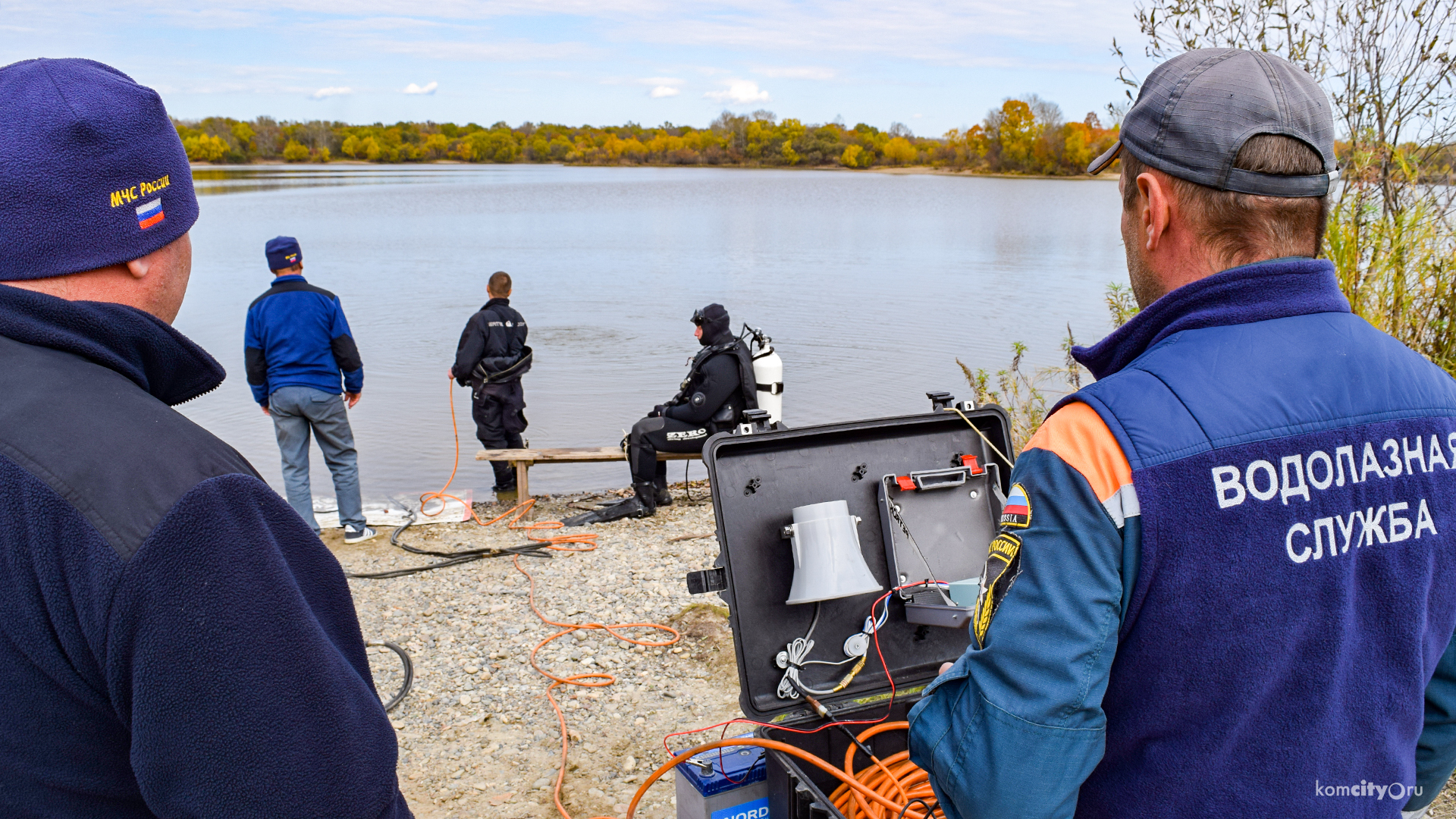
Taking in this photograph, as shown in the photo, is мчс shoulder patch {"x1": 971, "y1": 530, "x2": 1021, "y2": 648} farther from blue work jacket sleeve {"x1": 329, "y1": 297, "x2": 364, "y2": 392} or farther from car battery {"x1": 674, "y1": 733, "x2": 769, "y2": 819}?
blue work jacket sleeve {"x1": 329, "y1": 297, "x2": 364, "y2": 392}

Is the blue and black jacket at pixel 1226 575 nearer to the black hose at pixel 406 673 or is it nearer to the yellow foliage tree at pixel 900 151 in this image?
the black hose at pixel 406 673

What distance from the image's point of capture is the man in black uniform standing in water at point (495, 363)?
822cm

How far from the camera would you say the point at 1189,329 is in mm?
1300

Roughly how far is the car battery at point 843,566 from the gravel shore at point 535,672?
1286 millimetres

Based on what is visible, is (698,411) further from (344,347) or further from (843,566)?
(843,566)

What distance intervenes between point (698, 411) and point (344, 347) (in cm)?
257

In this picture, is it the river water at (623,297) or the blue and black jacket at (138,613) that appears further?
the river water at (623,297)

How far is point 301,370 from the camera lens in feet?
21.4

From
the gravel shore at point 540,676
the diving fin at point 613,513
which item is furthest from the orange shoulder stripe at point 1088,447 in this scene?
the diving fin at point 613,513

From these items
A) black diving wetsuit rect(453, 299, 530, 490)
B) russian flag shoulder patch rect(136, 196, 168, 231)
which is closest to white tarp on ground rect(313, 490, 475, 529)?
black diving wetsuit rect(453, 299, 530, 490)

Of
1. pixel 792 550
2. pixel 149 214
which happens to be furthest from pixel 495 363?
pixel 149 214

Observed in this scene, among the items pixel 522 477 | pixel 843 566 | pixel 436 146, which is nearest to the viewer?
pixel 843 566

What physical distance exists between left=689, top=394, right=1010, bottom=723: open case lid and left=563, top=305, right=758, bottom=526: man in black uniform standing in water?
4.43 metres

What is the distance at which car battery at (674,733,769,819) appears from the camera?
2.45 m
